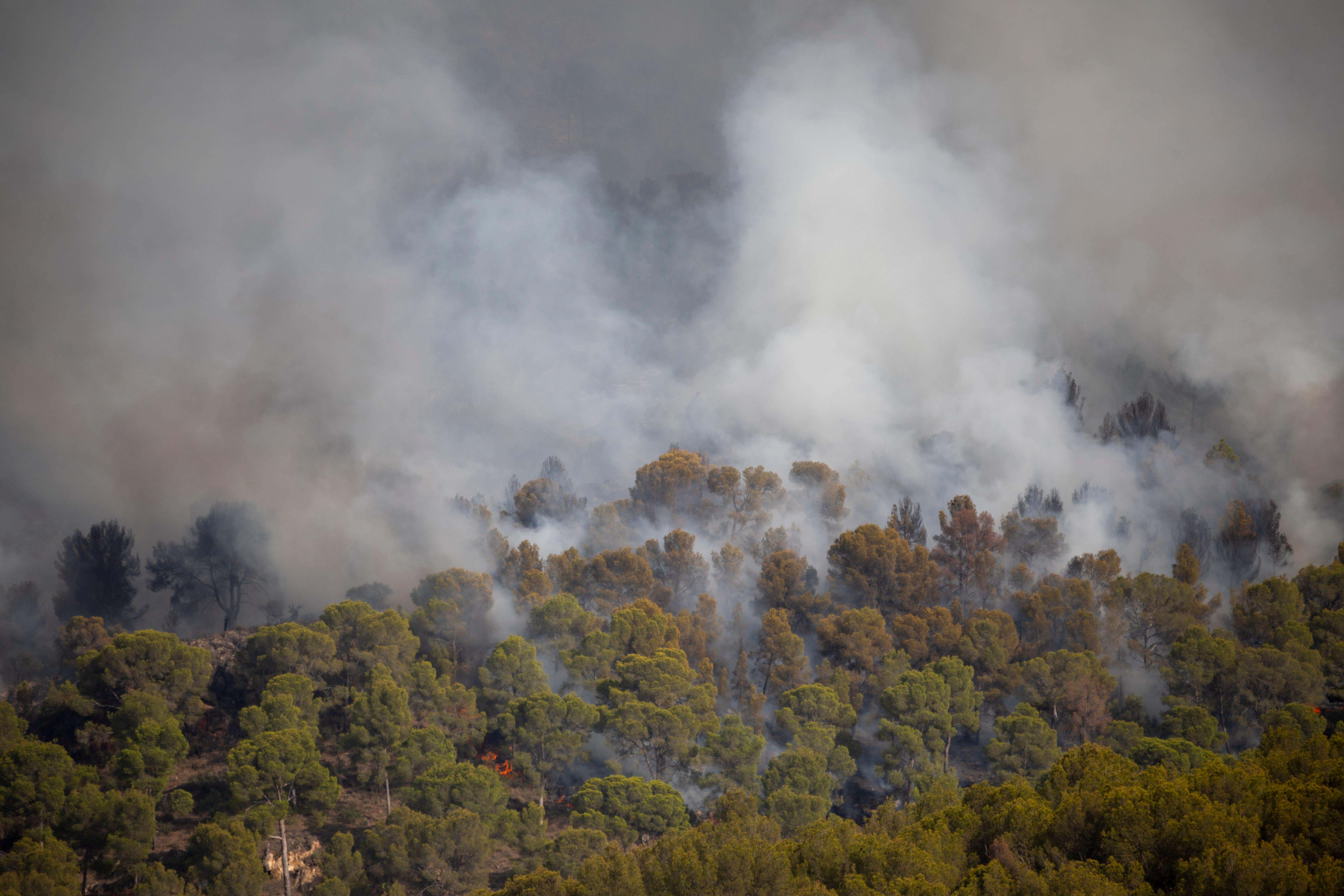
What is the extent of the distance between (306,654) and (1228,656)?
55.6 meters

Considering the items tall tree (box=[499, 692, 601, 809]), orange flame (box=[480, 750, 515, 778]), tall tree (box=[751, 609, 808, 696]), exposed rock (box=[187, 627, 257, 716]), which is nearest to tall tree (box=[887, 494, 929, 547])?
tall tree (box=[751, 609, 808, 696])

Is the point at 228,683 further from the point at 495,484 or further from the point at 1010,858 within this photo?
the point at 495,484

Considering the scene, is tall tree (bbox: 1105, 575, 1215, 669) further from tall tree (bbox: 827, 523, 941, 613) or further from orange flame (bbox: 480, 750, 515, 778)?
orange flame (bbox: 480, 750, 515, 778)

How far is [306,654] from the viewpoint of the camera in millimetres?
57781

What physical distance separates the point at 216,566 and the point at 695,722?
48.5m

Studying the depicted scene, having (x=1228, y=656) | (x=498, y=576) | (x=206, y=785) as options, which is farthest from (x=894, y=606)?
(x=206, y=785)

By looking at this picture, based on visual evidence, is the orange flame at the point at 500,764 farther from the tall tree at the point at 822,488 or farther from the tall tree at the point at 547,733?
the tall tree at the point at 822,488

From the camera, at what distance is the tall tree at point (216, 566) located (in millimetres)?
80125

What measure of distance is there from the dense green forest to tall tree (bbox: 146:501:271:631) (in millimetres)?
256

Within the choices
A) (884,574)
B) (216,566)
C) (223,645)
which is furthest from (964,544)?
(216,566)

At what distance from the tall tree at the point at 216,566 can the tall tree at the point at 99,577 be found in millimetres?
1856

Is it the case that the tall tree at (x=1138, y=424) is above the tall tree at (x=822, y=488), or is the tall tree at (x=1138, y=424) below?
above

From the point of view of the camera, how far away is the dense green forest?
31375 millimetres

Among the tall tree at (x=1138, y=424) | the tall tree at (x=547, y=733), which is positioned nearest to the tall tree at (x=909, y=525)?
the tall tree at (x=1138, y=424)
